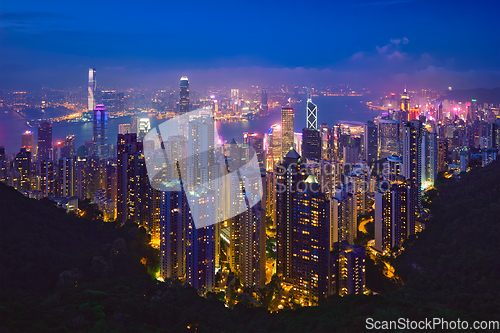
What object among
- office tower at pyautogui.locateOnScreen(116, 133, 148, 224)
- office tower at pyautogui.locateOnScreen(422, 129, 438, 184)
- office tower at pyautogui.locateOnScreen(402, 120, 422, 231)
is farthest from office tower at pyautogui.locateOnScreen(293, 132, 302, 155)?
office tower at pyautogui.locateOnScreen(116, 133, 148, 224)

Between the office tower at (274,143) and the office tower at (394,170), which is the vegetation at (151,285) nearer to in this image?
the office tower at (394,170)

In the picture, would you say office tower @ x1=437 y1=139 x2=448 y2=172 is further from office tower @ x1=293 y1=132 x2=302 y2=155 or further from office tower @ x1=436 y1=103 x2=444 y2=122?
office tower @ x1=436 y1=103 x2=444 y2=122

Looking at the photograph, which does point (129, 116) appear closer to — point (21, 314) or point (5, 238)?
point (5, 238)

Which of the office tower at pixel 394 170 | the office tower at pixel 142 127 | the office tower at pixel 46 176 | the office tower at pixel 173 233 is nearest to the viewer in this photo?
the office tower at pixel 173 233

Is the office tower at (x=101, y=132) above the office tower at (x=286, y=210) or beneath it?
above

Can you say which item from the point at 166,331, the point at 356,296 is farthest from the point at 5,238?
the point at 356,296

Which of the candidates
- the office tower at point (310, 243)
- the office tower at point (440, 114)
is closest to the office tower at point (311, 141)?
the office tower at point (440, 114)
